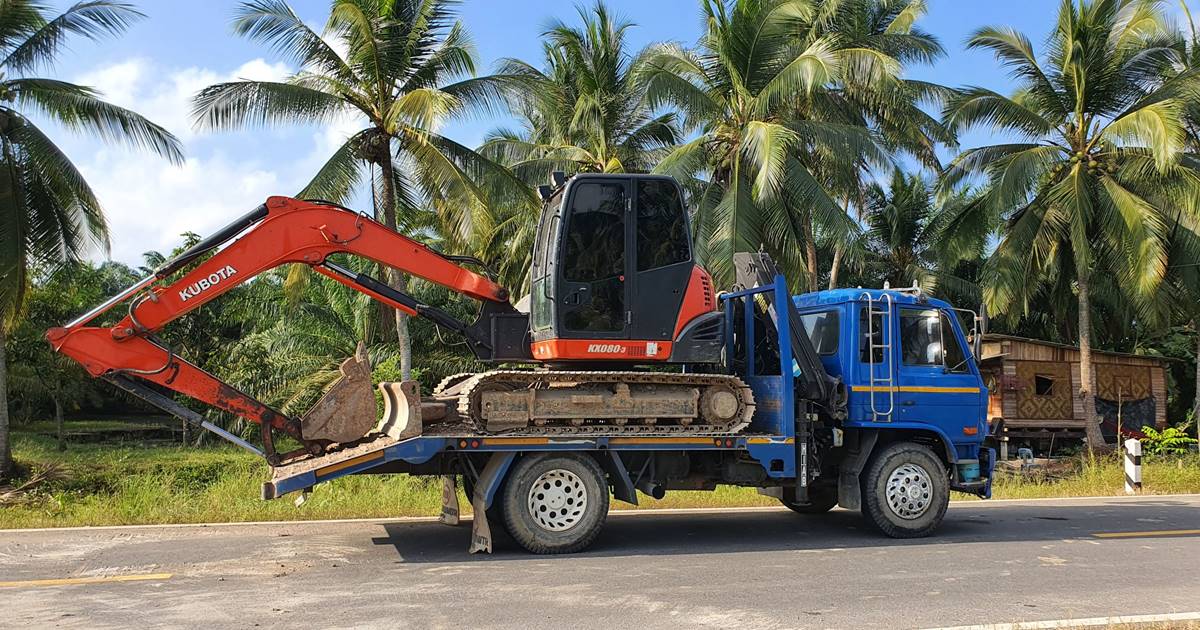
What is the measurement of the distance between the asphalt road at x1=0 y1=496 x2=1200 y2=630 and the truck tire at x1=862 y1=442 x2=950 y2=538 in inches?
9.9

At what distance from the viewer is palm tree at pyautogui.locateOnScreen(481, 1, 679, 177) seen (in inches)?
964

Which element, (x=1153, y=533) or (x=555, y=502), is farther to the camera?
(x=1153, y=533)

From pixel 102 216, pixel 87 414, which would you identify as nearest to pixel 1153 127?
pixel 102 216

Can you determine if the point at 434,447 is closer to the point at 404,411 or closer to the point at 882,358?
the point at 404,411

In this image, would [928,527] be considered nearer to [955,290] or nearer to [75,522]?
[75,522]

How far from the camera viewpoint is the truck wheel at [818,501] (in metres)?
11.7

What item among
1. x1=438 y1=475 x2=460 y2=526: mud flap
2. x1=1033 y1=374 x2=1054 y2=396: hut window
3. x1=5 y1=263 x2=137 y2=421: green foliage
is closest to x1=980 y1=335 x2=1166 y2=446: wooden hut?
x1=1033 y1=374 x2=1054 y2=396: hut window

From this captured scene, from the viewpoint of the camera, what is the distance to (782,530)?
423 inches

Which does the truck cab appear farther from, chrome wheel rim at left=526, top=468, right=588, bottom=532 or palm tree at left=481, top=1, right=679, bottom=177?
palm tree at left=481, top=1, right=679, bottom=177

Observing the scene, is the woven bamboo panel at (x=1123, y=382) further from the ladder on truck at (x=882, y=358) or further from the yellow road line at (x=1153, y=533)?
the ladder on truck at (x=882, y=358)

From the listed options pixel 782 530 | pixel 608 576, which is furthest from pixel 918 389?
pixel 608 576

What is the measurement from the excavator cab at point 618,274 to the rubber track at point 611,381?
284 millimetres

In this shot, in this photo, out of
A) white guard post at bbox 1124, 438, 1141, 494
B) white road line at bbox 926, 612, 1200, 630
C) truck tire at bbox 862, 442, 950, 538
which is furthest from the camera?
white guard post at bbox 1124, 438, 1141, 494

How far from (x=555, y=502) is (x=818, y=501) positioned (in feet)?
13.9
